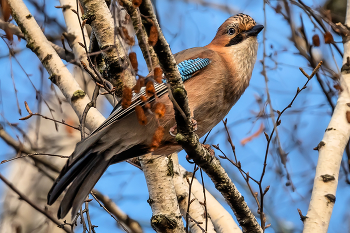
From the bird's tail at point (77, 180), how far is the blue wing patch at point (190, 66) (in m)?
0.97

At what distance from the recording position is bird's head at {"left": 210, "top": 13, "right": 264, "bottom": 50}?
4.00 m

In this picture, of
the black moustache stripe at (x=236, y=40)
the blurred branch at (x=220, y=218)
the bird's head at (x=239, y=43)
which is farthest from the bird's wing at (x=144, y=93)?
the blurred branch at (x=220, y=218)

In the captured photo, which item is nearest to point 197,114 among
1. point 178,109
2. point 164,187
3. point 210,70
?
point 210,70

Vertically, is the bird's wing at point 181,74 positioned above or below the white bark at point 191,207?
above

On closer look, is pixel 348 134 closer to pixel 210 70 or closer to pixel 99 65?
pixel 210 70

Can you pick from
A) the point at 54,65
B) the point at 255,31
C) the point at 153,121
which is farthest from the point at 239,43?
the point at 54,65

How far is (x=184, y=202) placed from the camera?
12.0 feet

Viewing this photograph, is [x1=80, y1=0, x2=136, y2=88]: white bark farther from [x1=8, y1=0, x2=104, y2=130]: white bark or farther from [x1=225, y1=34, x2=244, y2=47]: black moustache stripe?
[x1=225, y1=34, x2=244, y2=47]: black moustache stripe

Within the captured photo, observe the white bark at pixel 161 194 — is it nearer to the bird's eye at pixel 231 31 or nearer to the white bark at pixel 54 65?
the white bark at pixel 54 65

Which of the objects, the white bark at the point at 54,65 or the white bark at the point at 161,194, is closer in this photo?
the white bark at the point at 161,194

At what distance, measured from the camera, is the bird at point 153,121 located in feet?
10.5

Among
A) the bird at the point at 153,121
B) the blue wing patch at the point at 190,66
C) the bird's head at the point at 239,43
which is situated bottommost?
the bird at the point at 153,121

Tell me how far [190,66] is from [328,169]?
139 cm

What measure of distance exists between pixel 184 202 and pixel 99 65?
1519 millimetres
